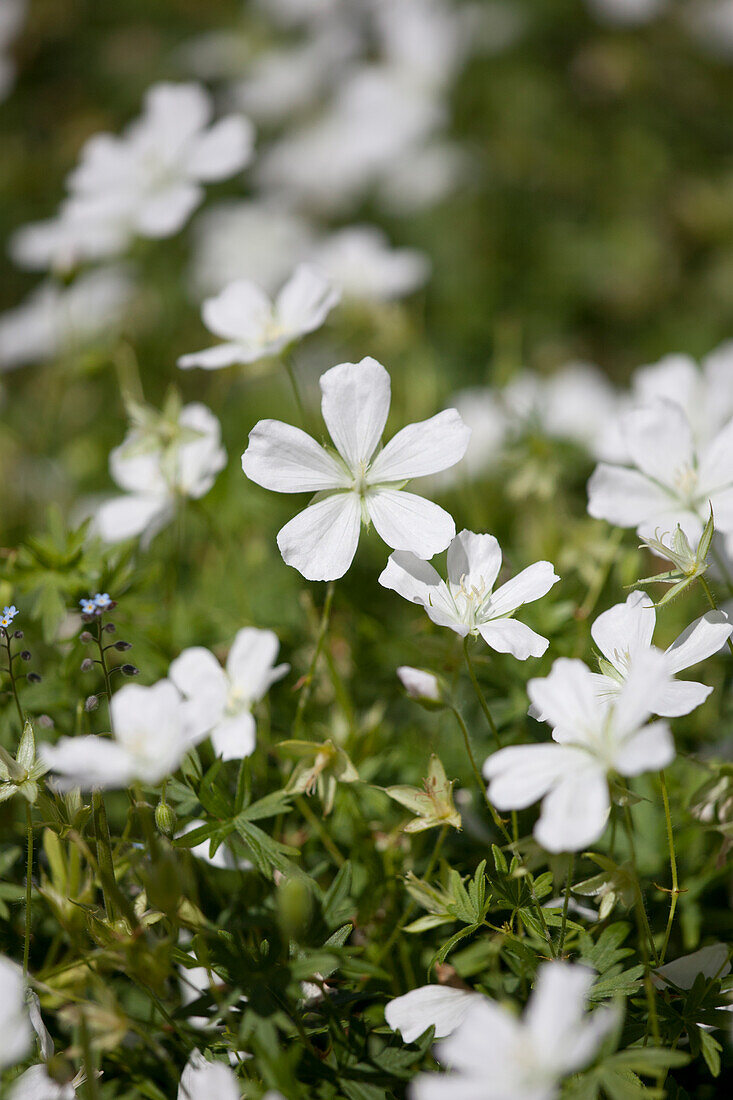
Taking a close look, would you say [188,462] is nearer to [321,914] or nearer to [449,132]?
[321,914]

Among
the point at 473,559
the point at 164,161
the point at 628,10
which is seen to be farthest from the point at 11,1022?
the point at 628,10

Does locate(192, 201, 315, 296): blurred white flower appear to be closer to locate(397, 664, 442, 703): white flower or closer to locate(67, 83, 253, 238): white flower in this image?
locate(67, 83, 253, 238): white flower

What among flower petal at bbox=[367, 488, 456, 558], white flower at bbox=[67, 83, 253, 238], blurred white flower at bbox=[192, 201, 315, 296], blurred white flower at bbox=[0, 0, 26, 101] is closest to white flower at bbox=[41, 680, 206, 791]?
flower petal at bbox=[367, 488, 456, 558]

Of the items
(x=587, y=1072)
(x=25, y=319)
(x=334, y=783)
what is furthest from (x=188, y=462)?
(x=25, y=319)

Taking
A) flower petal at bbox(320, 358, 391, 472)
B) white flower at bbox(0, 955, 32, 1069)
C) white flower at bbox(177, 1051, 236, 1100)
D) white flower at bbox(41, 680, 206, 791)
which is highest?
flower petal at bbox(320, 358, 391, 472)

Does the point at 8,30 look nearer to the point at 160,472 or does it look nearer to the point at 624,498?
the point at 160,472
